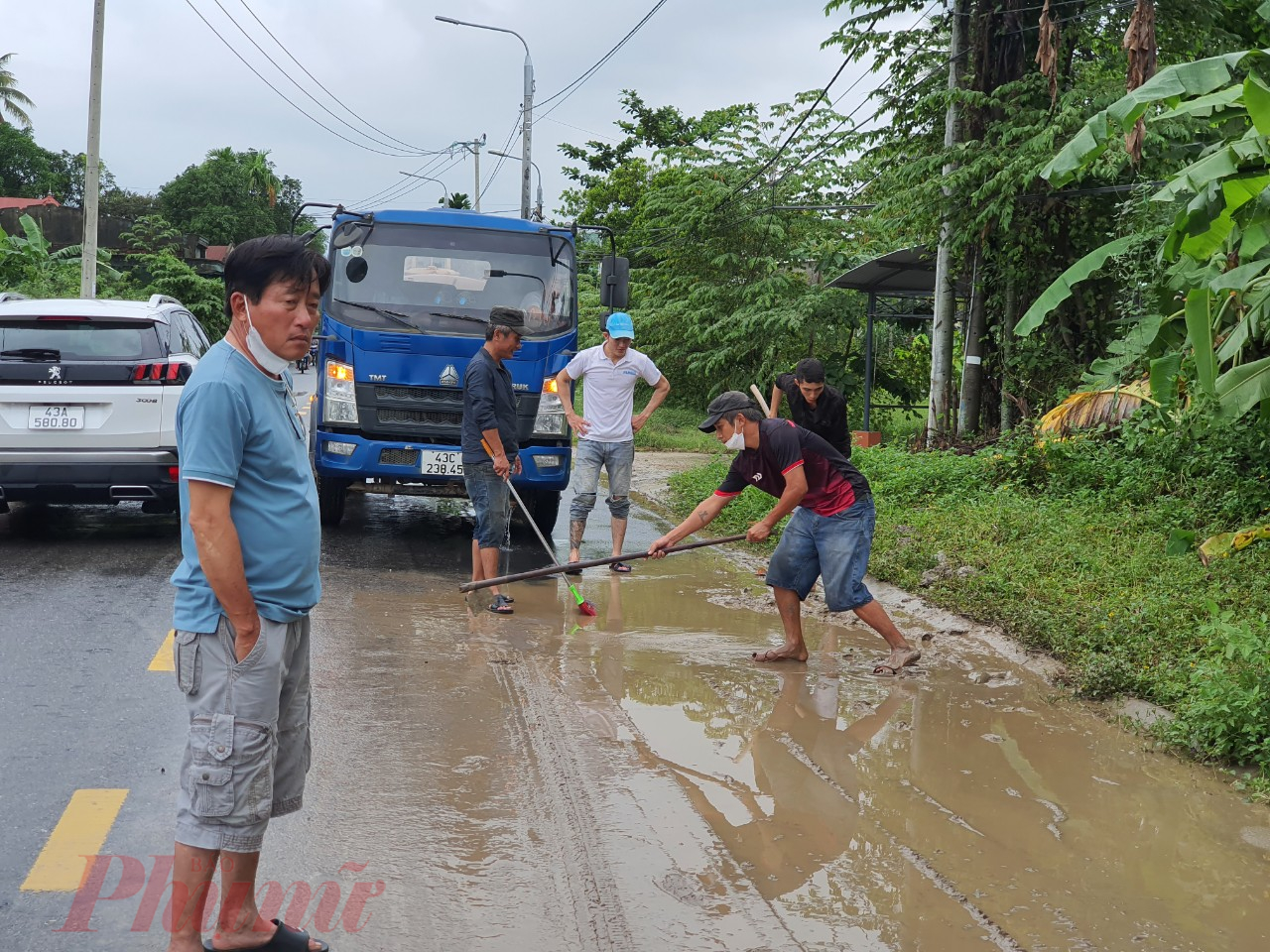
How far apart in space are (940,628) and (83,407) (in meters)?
6.05

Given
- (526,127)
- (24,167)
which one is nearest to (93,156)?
(526,127)

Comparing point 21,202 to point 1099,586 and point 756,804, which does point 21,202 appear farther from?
point 756,804

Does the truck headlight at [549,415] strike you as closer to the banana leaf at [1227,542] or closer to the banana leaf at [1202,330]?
the banana leaf at [1227,542]

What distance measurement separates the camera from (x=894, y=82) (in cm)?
1554

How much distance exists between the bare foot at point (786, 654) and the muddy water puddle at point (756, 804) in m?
0.10

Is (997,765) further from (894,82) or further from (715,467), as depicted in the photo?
(894,82)

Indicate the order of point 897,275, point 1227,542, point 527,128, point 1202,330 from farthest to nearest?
point 527,128, point 897,275, point 1227,542, point 1202,330

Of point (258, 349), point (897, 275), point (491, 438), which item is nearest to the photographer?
point (258, 349)

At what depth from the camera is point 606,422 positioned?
30.4 ft

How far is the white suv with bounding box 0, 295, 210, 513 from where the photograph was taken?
8609 mm

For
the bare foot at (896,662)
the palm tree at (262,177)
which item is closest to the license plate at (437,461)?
the bare foot at (896,662)

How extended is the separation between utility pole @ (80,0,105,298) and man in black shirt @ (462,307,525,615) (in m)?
14.6

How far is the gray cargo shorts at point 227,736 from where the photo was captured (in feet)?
9.80

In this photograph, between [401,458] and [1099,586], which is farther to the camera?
[401,458]
